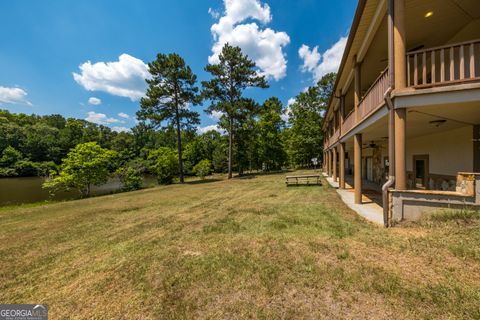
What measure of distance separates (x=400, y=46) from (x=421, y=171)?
747 centimetres

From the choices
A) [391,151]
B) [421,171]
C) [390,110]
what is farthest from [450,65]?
[421,171]

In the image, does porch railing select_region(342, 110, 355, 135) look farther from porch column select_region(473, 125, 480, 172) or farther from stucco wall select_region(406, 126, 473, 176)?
porch column select_region(473, 125, 480, 172)

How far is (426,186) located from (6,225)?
1769cm

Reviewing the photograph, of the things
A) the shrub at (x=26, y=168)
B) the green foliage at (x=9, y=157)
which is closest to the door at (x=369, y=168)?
the shrub at (x=26, y=168)

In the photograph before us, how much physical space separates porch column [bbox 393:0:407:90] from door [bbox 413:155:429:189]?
21.8ft

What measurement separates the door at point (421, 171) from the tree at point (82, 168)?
23002 millimetres

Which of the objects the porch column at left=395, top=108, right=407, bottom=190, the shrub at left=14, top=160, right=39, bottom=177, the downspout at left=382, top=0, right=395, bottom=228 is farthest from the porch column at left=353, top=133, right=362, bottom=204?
the shrub at left=14, top=160, right=39, bottom=177

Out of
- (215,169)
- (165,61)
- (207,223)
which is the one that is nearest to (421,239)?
(207,223)

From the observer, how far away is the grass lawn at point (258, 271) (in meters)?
2.44

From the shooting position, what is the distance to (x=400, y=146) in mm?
4496

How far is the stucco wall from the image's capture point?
252 inches

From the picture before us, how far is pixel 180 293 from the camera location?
2824 mm

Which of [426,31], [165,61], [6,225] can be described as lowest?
[6,225]

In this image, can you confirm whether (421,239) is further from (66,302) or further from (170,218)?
(170,218)
